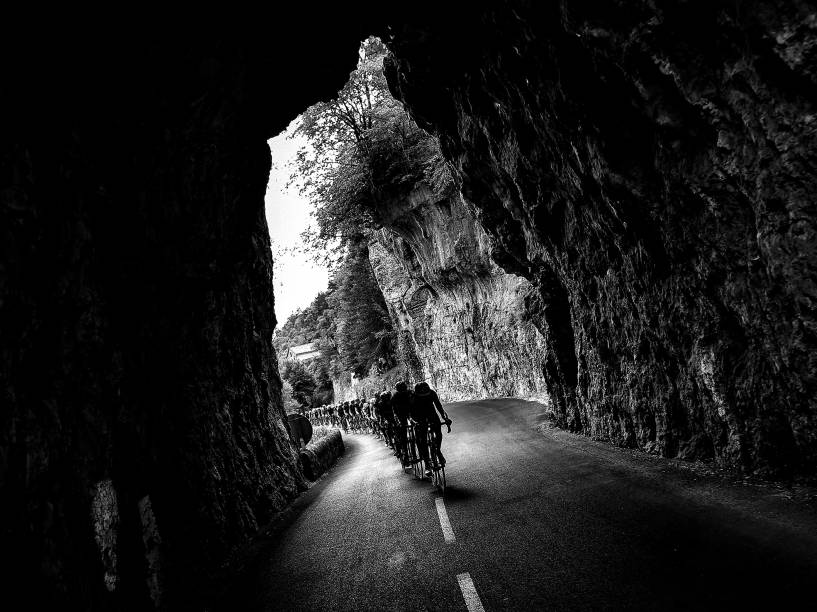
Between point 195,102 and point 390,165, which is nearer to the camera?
point 195,102

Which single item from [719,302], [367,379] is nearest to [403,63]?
[719,302]

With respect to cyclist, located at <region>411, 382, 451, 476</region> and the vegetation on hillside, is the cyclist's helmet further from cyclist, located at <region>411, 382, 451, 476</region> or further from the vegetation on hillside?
the vegetation on hillside

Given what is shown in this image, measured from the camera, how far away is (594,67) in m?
8.16

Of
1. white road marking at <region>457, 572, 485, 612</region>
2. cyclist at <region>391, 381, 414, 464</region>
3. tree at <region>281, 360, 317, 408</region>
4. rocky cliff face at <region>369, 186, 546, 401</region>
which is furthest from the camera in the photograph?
tree at <region>281, 360, 317, 408</region>

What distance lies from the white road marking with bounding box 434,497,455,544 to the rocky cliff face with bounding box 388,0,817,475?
4002 mm

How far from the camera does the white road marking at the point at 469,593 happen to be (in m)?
4.25

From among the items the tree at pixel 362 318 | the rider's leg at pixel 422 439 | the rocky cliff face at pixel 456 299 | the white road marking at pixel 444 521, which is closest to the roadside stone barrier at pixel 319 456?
the rider's leg at pixel 422 439

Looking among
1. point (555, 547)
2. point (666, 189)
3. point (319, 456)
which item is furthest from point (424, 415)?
point (319, 456)

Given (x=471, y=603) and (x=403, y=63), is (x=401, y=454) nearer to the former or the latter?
(x=471, y=603)

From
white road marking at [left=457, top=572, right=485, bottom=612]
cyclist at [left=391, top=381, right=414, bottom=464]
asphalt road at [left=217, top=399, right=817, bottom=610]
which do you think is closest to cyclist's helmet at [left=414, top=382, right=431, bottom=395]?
cyclist at [left=391, top=381, right=414, bottom=464]

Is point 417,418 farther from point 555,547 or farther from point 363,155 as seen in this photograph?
point 363,155

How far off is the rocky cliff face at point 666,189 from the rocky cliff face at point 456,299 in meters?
12.2

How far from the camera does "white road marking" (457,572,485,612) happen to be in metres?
4.25

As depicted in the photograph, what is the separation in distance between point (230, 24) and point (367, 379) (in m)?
37.9
